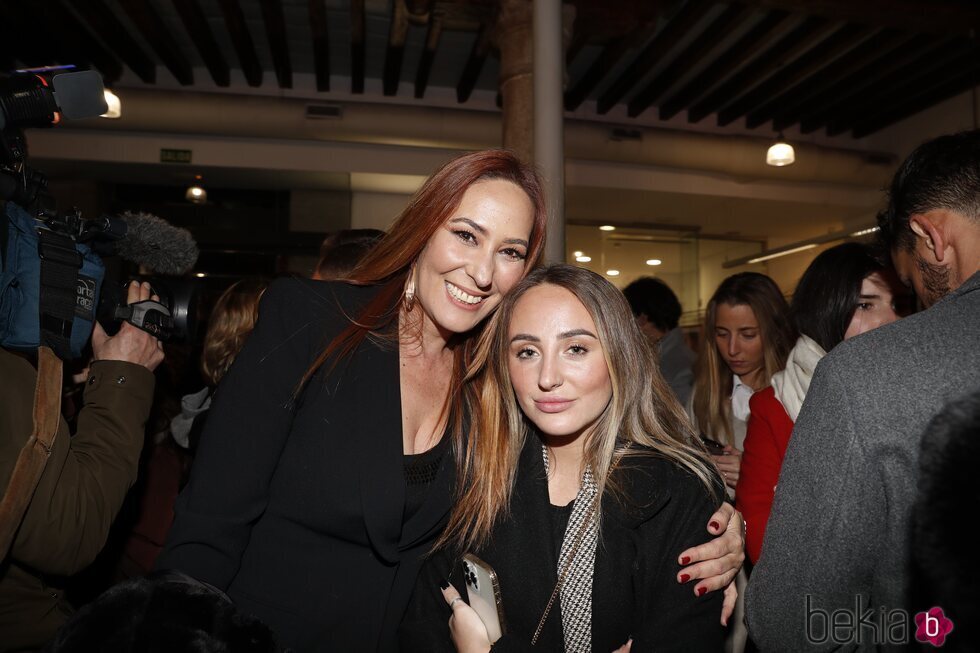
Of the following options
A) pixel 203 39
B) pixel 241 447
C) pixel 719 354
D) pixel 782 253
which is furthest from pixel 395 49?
pixel 241 447

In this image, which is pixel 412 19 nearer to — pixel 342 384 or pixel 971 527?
pixel 342 384

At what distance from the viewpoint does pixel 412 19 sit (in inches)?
224

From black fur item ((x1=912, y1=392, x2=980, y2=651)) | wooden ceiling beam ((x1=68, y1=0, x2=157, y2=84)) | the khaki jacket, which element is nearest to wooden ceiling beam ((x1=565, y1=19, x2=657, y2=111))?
wooden ceiling beam ((x1=68, y1=0, x2=157, y2=84))

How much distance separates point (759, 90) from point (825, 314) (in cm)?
639

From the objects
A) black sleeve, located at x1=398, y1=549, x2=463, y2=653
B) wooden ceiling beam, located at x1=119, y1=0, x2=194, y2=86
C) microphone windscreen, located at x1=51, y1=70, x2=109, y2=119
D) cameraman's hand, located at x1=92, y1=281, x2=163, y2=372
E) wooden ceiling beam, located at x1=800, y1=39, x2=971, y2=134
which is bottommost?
black sleeve, located at x1=398, y1=549, x2=463, y2=653

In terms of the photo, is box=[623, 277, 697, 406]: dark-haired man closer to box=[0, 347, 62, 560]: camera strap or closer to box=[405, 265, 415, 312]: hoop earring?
box=[405, 265, 415, 312]: hoop earring

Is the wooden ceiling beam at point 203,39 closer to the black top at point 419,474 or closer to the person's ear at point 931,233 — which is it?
the black top at point 419,474

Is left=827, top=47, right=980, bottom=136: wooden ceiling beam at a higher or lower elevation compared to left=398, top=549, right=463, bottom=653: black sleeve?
higher

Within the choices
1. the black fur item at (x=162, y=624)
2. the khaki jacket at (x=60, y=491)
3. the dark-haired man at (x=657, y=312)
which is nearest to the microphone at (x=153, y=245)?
the khaki jacket at (x=60, y=491)

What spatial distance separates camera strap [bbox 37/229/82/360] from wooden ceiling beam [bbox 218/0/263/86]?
5155mm

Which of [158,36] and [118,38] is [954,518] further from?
[118,38]

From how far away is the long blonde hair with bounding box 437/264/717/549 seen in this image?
1.66m

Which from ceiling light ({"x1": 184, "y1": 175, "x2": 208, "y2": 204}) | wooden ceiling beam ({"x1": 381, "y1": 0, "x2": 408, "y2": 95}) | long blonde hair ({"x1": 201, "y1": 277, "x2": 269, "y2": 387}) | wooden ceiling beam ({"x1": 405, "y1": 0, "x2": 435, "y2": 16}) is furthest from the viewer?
ceiling light ({"x1": 184, "y1": 175, "x2": 208, "y2": 204})

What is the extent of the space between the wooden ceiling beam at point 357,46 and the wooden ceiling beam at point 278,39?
640 mm
